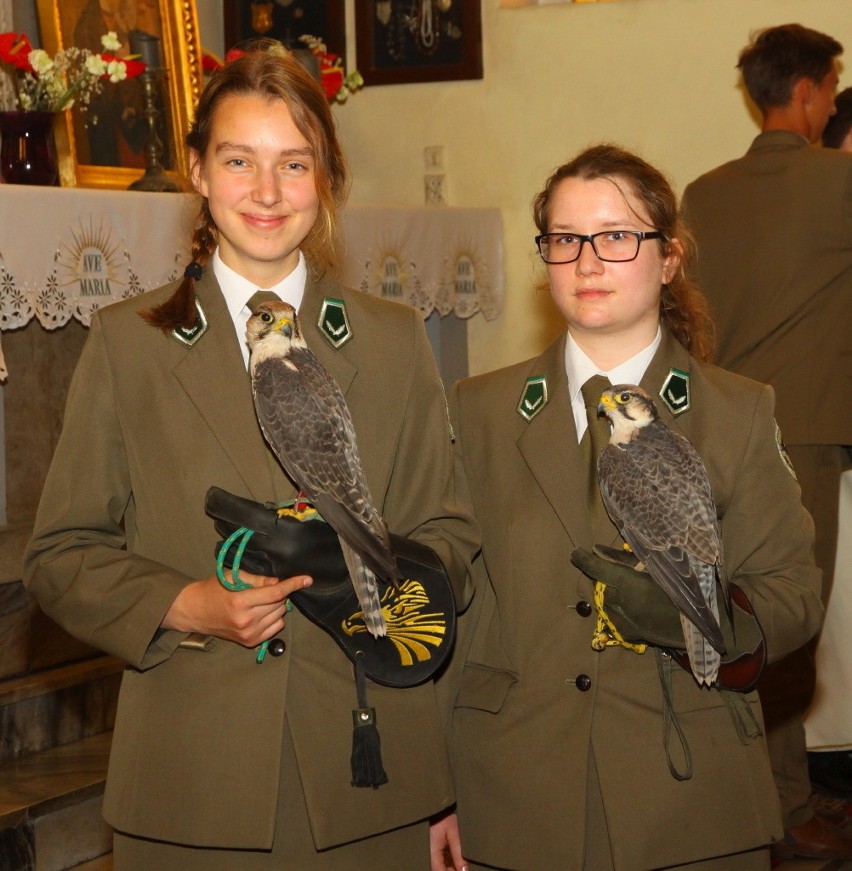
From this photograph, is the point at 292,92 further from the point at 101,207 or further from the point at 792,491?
the point at 101,207

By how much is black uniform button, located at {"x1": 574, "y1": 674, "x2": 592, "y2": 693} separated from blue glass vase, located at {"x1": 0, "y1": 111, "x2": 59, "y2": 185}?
2.81 metres

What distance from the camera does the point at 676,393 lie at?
2053mm

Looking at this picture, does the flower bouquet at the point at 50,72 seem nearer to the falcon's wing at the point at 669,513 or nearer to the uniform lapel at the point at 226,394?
the uniform lapel at the point at 226,394

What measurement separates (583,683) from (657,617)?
20cm

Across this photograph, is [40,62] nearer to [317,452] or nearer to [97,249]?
[97,249]

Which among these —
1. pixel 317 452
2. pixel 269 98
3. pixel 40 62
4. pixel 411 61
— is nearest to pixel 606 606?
pixel 317 452

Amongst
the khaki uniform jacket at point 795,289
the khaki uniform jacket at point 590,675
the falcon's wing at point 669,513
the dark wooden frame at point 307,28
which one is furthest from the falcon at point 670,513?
the dark wooden frame at point 307,28

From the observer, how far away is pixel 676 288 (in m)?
2.20

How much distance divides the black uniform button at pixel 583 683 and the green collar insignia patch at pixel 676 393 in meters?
0.43

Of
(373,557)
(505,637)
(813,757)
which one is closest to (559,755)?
(505,637)

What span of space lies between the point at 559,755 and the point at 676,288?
0.79 metres

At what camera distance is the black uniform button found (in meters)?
1.95

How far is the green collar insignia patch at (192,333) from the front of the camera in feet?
6.33

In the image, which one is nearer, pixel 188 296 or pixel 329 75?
pixel 188 296
